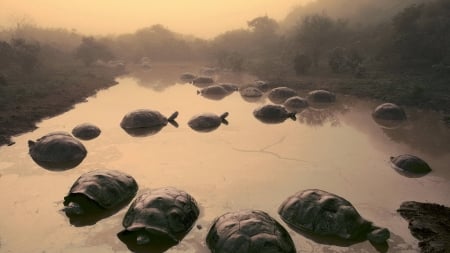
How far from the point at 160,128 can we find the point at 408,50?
23306 millimetres

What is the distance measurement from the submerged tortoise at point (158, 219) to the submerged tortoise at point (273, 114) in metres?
10.7

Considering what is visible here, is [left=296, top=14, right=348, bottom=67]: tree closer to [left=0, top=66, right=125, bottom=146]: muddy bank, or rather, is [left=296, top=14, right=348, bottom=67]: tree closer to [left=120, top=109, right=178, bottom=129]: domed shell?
[left=0, top=66, right=125, bottom=146]: muddy bank

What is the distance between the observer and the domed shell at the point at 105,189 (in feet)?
32.5

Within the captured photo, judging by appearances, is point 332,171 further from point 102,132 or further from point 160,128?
point 102,132

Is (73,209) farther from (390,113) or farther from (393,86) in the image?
(393,86)

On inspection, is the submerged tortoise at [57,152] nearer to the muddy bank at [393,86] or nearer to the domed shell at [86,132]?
the domed shell at [86,132]

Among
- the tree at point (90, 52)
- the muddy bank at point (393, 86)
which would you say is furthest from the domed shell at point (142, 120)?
the tree at point (90, 52)

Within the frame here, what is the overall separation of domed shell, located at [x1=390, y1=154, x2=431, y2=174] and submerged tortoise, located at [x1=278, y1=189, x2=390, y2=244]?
4.51 m

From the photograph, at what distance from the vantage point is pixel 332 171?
12.9m

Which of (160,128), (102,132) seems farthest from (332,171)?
(102,132)

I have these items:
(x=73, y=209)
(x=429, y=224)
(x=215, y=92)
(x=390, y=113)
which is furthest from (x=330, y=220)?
(x=215, y=92)

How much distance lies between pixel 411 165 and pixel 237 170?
5.55 meters

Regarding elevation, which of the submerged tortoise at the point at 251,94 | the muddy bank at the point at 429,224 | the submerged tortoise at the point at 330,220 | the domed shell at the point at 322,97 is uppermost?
the domed shell at the point at 322,97

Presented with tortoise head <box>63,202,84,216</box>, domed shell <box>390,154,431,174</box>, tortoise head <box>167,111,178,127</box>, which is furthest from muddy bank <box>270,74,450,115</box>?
tortoise head <box>63,202,84,216</box>
